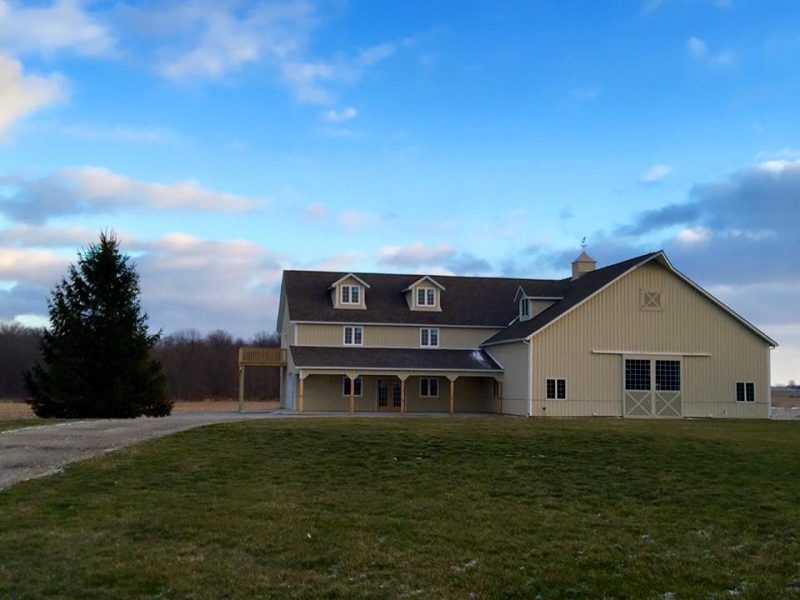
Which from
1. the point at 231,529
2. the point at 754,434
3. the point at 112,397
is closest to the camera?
the point at 231,529

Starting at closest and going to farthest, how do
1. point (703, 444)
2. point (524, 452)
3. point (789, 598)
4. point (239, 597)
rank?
point (789, 598)
point (239, 597)
point (524, 452)
point (703, 444)

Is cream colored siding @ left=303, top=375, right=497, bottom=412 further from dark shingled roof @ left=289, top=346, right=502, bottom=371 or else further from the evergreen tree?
the evergreen tree

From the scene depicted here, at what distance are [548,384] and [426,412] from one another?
826cm

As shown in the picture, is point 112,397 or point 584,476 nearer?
point 584,476

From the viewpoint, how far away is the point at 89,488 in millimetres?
15188

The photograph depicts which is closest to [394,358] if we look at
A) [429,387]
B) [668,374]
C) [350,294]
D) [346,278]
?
[429,387]

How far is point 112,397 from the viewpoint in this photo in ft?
113

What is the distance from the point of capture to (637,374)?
37.4 metres

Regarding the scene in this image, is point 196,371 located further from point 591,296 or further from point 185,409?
point 591,296

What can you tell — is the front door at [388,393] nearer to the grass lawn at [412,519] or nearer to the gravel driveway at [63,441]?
the gravel driveway at [63,441]

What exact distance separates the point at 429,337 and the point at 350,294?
480 centimetres

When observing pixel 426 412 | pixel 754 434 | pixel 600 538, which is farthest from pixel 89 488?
pixel 426 412

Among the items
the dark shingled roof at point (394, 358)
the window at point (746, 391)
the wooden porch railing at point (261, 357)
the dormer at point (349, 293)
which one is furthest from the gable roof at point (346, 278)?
the window at point (746, 391)

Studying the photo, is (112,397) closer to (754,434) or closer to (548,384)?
(548,384)
